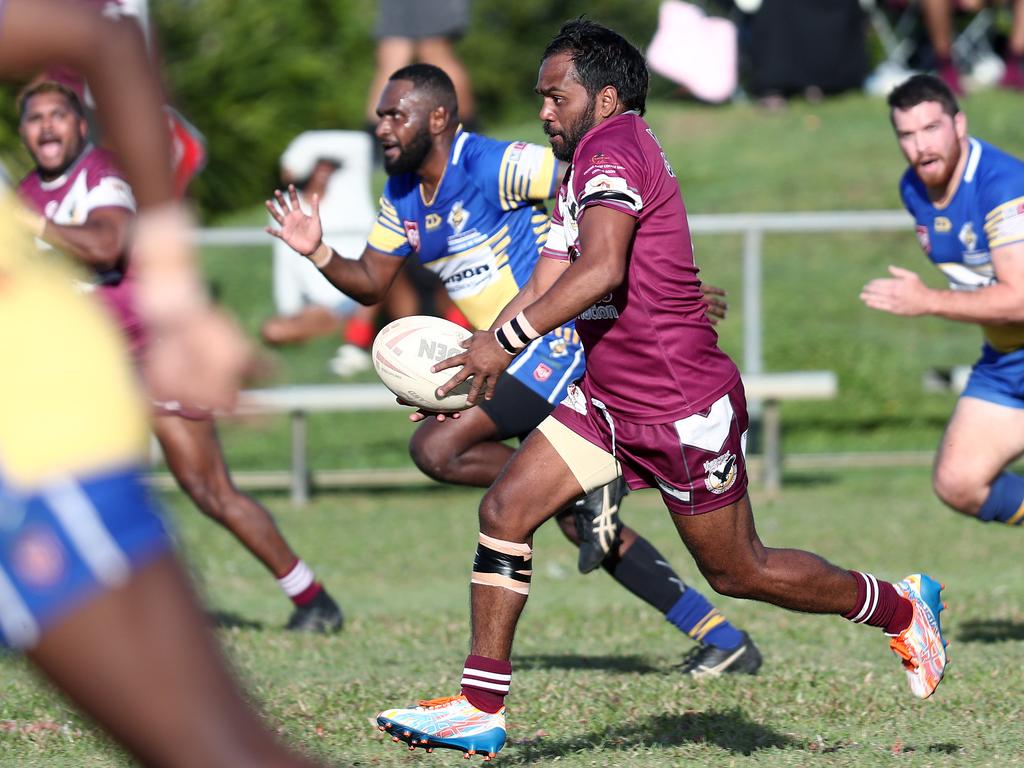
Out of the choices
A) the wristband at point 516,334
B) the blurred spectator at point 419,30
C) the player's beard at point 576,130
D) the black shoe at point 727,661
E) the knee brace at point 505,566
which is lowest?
the black shoe at point 727,661

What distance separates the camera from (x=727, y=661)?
6.27 meters

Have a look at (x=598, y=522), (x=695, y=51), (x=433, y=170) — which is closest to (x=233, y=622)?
(x=598, y=522)

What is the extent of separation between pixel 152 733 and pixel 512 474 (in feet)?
8.26

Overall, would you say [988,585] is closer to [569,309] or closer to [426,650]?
[426,650]

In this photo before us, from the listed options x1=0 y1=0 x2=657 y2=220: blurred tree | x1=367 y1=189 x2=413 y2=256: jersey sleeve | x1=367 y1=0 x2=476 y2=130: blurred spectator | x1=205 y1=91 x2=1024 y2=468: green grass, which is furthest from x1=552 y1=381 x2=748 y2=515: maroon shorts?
x1=0 y1=0 x2=657 y2=220: blurred tree

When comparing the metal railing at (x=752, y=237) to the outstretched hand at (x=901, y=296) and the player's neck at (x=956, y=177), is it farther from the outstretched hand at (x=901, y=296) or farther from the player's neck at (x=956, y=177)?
the outstretched hand at (x=901, y=296)

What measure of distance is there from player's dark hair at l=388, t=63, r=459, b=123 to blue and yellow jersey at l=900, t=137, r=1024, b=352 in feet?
6.93

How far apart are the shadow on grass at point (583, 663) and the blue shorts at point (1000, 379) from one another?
6.26 ft

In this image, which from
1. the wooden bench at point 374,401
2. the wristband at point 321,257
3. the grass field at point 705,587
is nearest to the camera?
the grass field at point 705,587

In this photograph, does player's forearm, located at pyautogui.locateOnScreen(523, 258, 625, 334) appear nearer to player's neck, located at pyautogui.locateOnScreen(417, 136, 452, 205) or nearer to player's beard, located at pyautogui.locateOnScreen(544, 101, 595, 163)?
player's beard, located at pyautogui.locateOnScreen(544, 101, 595, 163)

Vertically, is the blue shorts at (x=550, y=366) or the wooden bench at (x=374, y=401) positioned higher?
the blue shorts at (x=550, y=366)

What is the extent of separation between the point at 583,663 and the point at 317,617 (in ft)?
4.86

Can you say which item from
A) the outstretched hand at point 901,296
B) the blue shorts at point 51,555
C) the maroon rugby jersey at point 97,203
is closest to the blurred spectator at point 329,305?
the maroon rugby jersey at point 97,203

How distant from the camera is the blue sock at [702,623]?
20.6 feet
